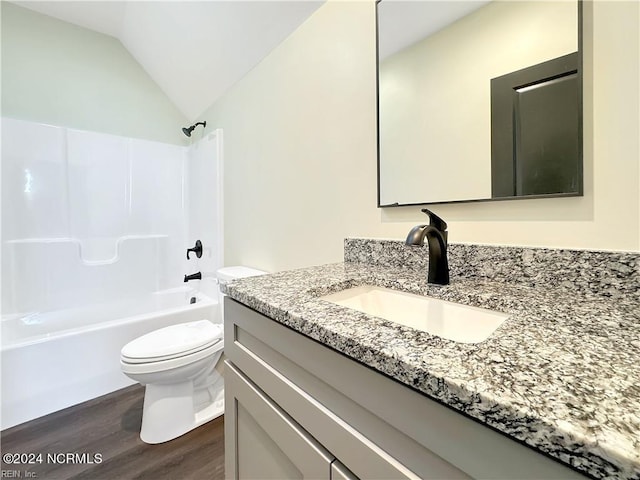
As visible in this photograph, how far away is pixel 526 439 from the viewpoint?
0.27 m

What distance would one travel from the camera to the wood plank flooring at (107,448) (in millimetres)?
1219

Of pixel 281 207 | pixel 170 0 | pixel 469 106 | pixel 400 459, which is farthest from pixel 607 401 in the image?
pixel 170 0

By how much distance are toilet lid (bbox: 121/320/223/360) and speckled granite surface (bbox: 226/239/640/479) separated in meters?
0.81

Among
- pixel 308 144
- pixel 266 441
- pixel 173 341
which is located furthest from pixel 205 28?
pixel 266 441

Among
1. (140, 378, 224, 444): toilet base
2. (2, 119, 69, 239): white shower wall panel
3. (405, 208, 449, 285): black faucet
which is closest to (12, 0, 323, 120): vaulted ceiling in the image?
(2, 119, 69, 239): white shower wall panel

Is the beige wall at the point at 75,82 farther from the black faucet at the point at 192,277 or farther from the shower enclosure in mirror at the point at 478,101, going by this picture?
the shower enclosure in mirror at the point at 478,101

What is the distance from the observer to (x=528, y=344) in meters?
0.41

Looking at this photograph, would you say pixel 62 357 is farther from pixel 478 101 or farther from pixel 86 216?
pixel 478 101

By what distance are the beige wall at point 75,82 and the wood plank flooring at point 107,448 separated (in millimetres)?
2093

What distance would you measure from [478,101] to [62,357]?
244 cm

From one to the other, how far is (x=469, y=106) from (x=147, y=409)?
77.2 inches

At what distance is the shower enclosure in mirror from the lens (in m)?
0.71

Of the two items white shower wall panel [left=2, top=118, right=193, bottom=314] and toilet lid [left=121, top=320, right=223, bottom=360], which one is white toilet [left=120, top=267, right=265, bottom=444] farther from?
white shower wall panel [left=2, top=118, right=193, bottom=314]

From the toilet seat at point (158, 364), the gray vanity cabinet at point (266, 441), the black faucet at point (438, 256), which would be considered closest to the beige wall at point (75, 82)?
the toilet seat at point (158, 364)
